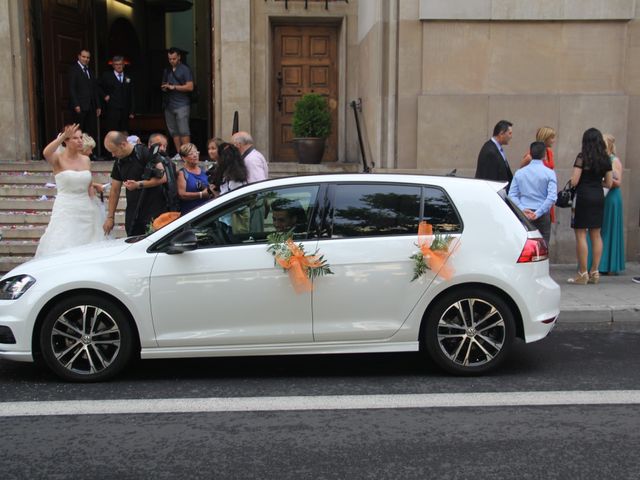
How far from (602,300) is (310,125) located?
236 inches

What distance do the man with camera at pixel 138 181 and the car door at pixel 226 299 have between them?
7.73 feet

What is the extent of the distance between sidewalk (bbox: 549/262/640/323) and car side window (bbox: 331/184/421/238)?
2.94m

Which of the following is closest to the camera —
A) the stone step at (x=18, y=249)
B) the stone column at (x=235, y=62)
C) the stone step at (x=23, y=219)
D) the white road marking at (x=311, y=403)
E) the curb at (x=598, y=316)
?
the white road marking at (x=311, y=403)

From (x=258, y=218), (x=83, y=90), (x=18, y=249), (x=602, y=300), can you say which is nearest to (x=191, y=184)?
(x=258, y=218)

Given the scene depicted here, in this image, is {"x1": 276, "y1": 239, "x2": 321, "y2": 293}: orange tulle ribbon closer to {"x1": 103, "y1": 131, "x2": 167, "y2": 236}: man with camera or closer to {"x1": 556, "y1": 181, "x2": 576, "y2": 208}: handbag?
{"x1": 103, "y1": 131, "x2": 167, "y2": 236}: man with camera

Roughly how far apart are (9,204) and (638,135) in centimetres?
953

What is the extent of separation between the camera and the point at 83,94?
12531mm

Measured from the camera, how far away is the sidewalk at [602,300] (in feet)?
25.3

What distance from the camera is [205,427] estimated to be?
15.1 ft

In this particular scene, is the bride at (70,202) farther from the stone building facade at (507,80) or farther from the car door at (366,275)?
the stone building facade at (507,80)

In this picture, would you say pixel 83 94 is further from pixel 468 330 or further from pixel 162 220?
pixel 468 330

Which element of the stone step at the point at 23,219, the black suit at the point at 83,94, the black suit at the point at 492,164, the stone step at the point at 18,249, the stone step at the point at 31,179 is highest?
the black suit at the point at 83,94

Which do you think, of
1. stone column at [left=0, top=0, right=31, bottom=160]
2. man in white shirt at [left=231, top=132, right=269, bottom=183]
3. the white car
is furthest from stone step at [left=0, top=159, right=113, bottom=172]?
the white car

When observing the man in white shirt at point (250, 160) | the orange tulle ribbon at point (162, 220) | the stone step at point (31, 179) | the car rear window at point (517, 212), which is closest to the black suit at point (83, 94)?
the stone step at point (31, 179)
